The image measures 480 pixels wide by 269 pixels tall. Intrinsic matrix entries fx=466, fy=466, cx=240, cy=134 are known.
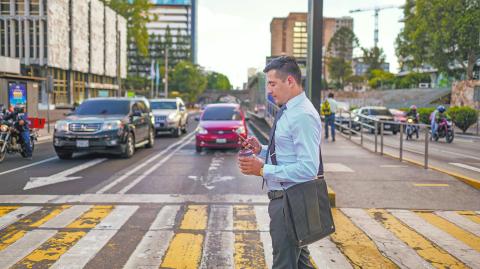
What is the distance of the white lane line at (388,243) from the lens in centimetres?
462

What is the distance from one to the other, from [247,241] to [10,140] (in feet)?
32.9

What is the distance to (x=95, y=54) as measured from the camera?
64.0m

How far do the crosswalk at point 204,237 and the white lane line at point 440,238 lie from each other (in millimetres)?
10

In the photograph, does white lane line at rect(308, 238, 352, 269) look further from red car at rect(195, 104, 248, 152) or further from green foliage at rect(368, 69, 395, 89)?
green foliage at rect(368, 69, 395, 89)

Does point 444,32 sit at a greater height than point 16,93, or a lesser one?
greater

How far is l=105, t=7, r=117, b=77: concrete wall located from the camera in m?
69.2

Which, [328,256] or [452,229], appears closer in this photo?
[328,256]

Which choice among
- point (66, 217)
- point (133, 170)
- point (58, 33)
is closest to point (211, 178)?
point (133, 170)

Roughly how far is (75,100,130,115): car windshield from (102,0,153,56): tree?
66.5m

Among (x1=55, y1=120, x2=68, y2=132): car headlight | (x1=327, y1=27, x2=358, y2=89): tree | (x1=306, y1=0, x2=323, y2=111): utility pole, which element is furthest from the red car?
(x1=327, y1=27, x2=358, y2=89): tree

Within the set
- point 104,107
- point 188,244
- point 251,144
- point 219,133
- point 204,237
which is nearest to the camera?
point 251,144

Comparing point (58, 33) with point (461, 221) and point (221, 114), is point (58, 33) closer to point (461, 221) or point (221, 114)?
point (221, 114)

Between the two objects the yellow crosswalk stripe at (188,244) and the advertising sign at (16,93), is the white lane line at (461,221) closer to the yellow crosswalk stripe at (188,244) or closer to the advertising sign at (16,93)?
the yellow crosswalk stripe at (188,244)

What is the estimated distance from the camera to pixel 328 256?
479 centimetres
